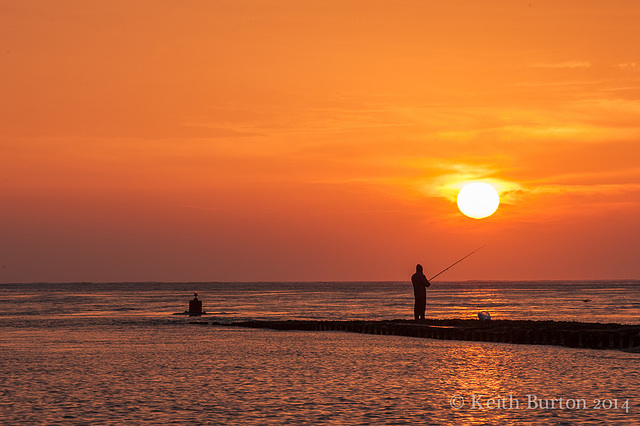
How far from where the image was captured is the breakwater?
3008 centimetres

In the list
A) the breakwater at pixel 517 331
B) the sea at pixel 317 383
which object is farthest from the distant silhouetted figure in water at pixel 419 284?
the sea at pixel 317 383

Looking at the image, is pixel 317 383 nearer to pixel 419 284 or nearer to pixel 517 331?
pixel 419 284

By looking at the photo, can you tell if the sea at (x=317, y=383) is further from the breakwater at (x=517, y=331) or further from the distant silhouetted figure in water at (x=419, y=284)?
the distant silhouetted figure in water at (x=419, y=284)

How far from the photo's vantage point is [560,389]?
19.5 meters

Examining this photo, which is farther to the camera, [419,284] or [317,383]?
[419,284]

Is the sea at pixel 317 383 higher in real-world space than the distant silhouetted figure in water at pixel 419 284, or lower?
lower

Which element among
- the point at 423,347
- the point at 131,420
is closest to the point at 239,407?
the point at 131,420

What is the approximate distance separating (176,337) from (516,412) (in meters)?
26.7

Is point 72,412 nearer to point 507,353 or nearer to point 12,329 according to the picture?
point 507,353

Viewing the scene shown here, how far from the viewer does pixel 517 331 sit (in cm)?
3388

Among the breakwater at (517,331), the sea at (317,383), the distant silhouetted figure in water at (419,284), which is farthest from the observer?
the distant silhouetted figure in water at (419,284)

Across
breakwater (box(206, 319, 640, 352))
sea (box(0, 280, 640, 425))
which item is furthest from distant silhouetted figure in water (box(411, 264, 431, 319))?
sea (box(0, 280, 640, 425))

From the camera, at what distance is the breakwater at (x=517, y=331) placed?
30078 millimetres

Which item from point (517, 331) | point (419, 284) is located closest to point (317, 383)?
point (419, 284)
